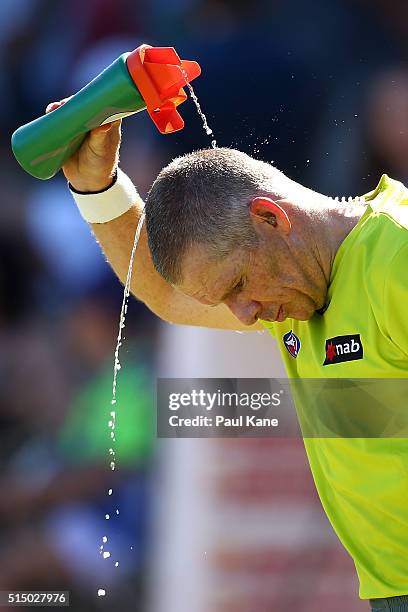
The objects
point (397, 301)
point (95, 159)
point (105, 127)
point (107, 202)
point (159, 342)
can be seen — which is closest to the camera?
point (397, 301)

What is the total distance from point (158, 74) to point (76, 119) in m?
0.23

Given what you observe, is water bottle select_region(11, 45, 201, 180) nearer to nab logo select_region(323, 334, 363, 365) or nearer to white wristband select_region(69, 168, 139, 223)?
white wristband select_region(69, 168, 139, 223)

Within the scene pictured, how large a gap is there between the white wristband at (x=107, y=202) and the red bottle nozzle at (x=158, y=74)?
1.52 ft

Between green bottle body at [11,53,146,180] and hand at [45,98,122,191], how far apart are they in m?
0.03

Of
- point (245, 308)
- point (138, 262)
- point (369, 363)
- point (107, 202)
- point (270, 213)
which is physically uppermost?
point (107, 202)

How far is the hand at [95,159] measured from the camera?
7.73 feet

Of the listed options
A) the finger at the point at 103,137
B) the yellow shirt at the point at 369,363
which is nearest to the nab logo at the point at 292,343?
the yellow shirt at the point at 369,363

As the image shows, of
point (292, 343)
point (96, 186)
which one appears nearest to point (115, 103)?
point (96, 186)

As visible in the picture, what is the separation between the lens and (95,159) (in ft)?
8.05

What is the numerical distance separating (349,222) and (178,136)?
2157 mm

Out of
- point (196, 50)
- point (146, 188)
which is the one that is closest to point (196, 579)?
point (146, 188)

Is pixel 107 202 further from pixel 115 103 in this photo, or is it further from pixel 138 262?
pixel 115 103

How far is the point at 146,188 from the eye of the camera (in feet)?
13.7

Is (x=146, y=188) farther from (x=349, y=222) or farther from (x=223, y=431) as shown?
(x=349, y=222)
